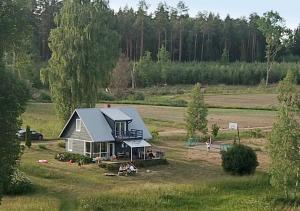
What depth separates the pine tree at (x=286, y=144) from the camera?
3256cm

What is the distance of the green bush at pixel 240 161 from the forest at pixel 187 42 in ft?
169

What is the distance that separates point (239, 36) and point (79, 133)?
362 ft

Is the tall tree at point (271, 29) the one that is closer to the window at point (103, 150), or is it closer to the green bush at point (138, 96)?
the green bush at point (138, 96)

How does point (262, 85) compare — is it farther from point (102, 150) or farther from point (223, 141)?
point (102, 150)

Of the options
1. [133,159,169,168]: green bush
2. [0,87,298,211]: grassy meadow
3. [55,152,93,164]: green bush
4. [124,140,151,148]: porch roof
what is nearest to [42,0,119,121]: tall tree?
[0,87,298,211]: grassy meadow

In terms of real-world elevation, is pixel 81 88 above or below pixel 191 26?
below

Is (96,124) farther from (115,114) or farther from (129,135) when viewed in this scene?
(129,135)

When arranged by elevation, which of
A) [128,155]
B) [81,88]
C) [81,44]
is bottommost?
[128,155]

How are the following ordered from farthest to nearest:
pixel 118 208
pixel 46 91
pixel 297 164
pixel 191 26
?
pixel 191 26 → pixel 46 91 → pixel 297 164 → pixel 118 208

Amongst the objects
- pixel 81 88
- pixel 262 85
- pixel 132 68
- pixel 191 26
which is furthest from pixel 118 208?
pixel 191 26

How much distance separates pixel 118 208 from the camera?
1164 inches

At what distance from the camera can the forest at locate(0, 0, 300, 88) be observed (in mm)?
119312

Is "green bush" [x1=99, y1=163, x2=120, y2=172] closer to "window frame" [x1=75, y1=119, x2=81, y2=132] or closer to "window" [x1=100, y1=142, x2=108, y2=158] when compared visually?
"window" [x1=100, y1=142, x2=108, y2=158]

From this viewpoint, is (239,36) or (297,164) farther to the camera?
(239,36)
